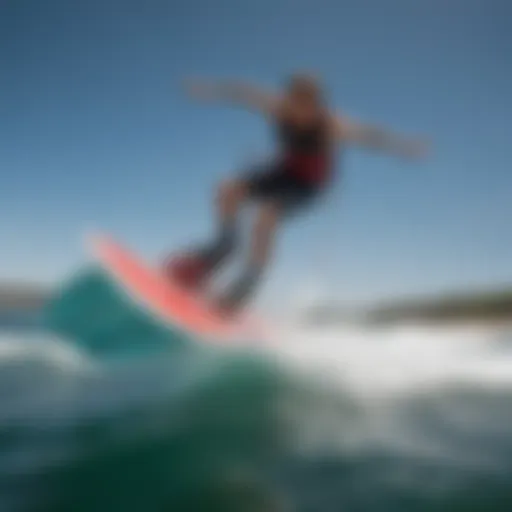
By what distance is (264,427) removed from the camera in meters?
3.09

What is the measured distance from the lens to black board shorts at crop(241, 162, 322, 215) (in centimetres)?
475

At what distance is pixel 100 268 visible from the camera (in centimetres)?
449

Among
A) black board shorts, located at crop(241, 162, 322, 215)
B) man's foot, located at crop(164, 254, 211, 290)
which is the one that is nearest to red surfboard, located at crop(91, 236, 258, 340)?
man's foot, located at crop(164, 254, 211, 290)

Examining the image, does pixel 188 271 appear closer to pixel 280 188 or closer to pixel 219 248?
pixel 219 248

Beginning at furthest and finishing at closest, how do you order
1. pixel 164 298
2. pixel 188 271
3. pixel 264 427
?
pixel 188 271 < pixel 164 298 < pixel 264 427

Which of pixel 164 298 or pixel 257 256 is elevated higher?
pixel 257 256

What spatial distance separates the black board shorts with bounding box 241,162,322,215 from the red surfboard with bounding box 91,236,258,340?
876 mm

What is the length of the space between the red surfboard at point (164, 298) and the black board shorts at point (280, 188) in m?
0.88

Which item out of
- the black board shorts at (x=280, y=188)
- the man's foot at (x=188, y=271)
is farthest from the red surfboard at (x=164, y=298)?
the black board shorts at (x=280, y=188)

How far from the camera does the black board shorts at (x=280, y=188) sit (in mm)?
4754

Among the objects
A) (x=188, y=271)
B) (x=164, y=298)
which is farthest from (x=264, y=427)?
(x=188, y=271)

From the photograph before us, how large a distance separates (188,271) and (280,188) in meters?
0.90

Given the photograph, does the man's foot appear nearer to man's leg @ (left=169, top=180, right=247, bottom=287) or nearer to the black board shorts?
man's leg @ (left=169, top=180, right=247, bottom=287)

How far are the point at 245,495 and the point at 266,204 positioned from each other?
113 inches
